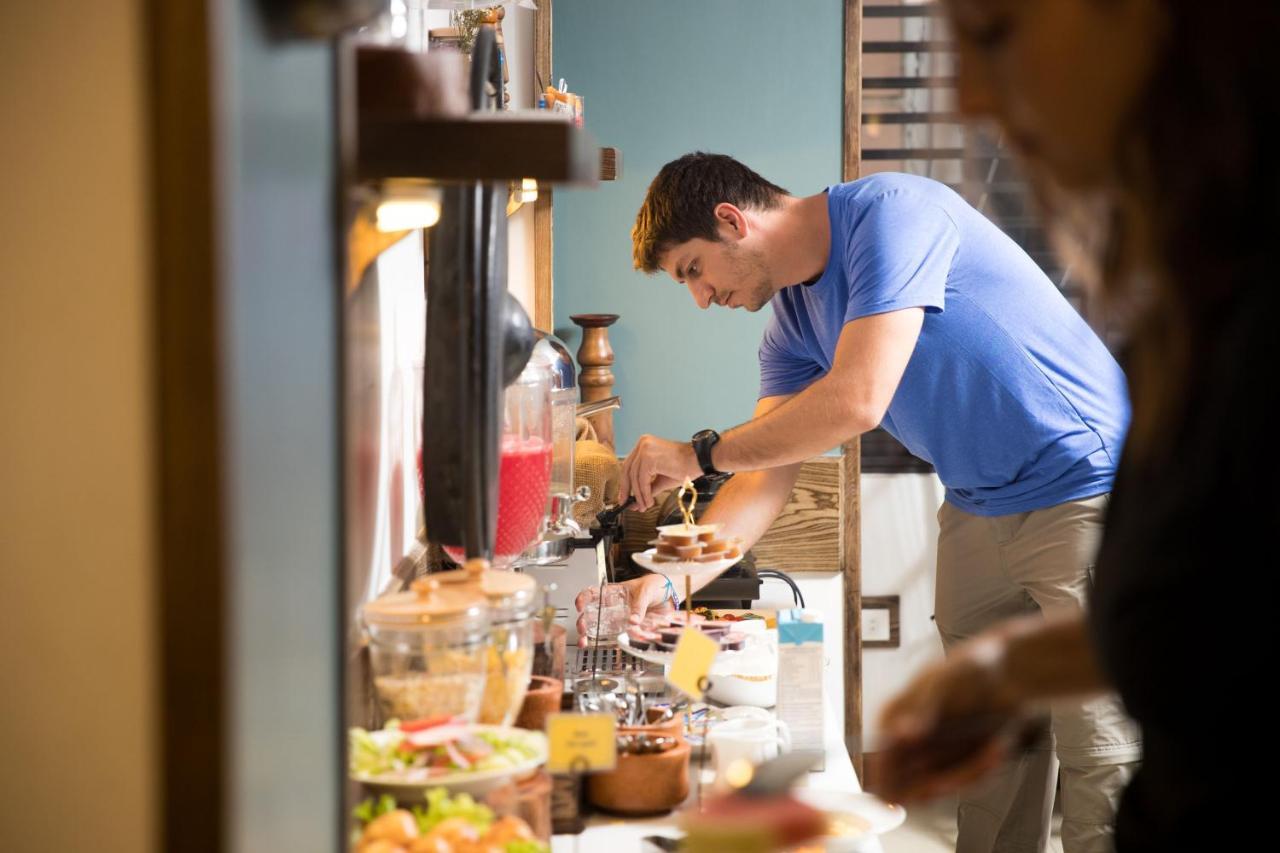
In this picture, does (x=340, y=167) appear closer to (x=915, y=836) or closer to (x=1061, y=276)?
(x=915, y=836)

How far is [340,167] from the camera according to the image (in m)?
0.99

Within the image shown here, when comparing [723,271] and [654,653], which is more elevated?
[723,271]

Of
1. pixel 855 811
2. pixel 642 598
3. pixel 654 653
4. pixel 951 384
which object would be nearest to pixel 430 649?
pixel 855 811

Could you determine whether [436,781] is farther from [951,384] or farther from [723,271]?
[723,271]

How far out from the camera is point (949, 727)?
929 mm

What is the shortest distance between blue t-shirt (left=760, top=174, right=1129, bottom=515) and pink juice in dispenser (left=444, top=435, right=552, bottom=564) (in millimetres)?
952

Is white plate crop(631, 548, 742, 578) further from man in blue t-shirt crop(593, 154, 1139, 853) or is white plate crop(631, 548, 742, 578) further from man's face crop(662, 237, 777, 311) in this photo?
man's face crop(662, 237, 777, 311)

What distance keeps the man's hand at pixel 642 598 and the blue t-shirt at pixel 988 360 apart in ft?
2.19

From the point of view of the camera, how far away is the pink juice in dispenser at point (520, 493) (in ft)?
6.36

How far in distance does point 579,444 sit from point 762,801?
104 inches

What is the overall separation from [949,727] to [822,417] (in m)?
1.75

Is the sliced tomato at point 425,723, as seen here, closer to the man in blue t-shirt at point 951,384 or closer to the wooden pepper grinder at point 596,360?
the man in blue t-shirt at point 951,384

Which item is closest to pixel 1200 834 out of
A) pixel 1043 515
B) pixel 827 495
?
pixel 1043 515

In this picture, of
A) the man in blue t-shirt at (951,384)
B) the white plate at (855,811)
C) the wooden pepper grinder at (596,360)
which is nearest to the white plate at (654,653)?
the man in blue t-shirt at (951,384)
